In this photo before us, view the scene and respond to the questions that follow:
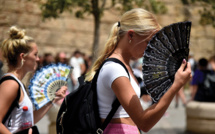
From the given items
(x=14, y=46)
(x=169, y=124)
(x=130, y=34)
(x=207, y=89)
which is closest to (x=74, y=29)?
(x=169, y=124)

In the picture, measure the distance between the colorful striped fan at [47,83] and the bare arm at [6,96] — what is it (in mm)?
442

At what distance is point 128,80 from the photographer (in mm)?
2143

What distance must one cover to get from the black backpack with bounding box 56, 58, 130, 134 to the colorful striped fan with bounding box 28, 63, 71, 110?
87 centimetres

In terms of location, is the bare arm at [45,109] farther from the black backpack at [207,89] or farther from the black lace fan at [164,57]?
the black backpack at [207,89]

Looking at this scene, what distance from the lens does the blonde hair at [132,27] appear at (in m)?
2.28

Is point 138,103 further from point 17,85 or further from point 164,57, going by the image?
point 17,85

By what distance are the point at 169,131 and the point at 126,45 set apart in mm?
5935

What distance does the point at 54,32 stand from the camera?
15.9 meters

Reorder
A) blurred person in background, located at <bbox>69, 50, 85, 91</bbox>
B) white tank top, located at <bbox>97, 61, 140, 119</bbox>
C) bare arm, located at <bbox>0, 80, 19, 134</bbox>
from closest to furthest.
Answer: white tank top, located at <bbox>97, 61, 140, 119</bbox> < bare arm, located at <bbox>0, 80, 19, 134</bbox> < blurred person in background, located at <bbox>69, 50, 85, 91</bbox>

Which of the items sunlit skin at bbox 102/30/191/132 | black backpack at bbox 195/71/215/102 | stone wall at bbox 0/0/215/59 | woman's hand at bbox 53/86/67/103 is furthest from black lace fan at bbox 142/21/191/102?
stone wall at bbox 0/0/215/59

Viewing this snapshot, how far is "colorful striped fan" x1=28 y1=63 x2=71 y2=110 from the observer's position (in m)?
3.18

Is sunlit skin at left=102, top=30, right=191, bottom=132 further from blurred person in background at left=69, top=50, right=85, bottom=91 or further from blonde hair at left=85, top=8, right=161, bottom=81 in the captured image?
blurred person in background at left=69, top=50, right=85, bottom=91

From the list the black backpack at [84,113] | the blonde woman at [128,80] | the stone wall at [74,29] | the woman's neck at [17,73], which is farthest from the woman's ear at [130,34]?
the stone wall at [74,29]

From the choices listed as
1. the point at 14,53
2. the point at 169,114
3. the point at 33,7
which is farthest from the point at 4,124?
the point at 33,7
